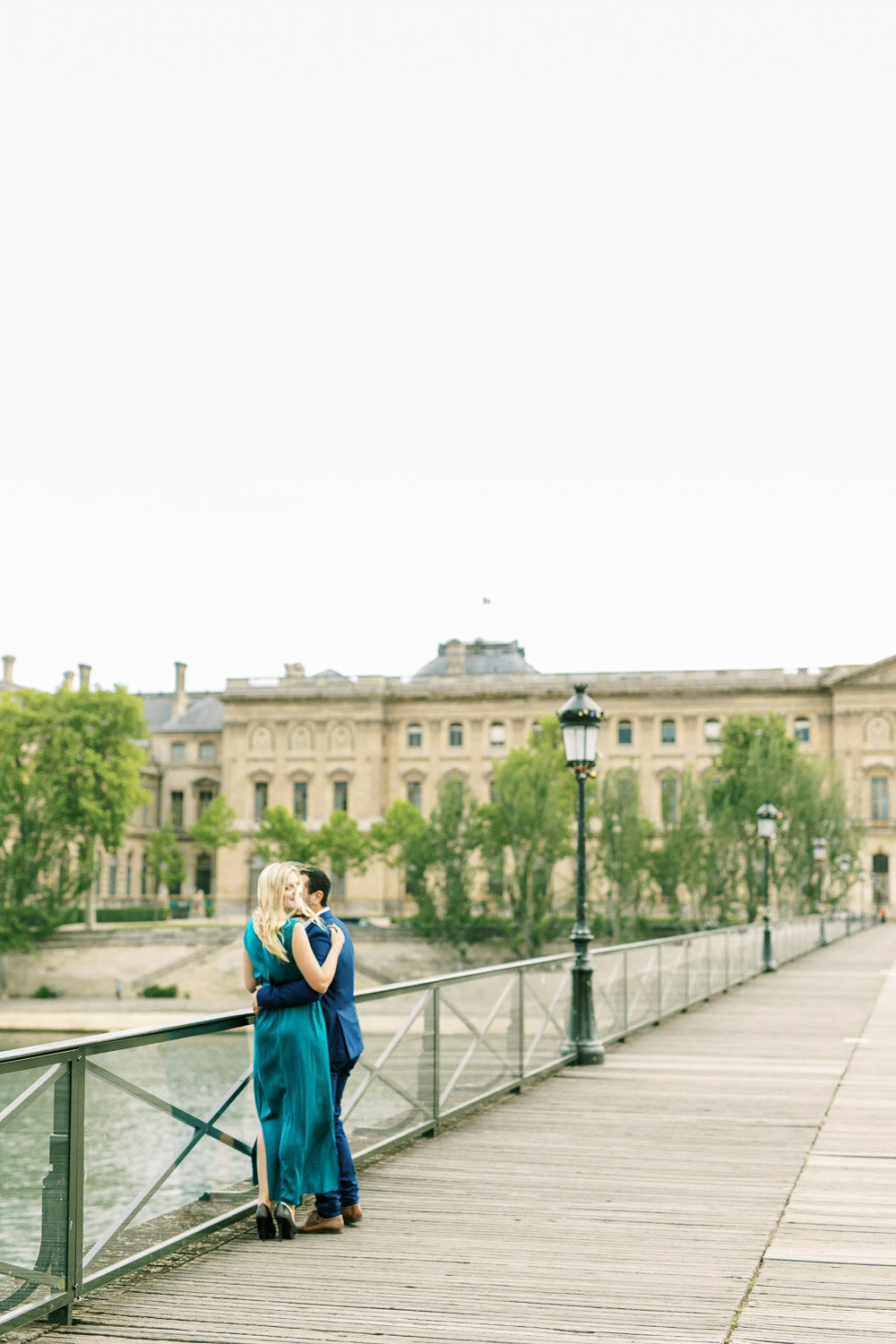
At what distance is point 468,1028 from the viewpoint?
37.8ft

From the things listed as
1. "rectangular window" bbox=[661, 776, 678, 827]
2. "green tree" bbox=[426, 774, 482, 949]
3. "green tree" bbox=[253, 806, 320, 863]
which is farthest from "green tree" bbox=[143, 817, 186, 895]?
"rectangular window" bbox=[661, 776, 678, 827]

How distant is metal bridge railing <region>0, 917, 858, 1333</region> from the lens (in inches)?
234

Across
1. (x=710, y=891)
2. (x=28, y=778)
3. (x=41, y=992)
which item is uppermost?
(x=28, y=778)

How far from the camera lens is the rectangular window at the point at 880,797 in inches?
3671

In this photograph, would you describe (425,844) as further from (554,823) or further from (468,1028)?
(468,1028)

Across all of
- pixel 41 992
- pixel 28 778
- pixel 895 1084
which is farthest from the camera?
pixel 28 778

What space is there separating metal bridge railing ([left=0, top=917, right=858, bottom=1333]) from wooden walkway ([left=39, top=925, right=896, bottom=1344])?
0.65ft

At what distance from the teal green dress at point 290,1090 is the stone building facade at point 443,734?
289 ft

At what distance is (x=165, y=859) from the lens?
9575 cm

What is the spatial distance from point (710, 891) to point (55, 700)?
108 ft

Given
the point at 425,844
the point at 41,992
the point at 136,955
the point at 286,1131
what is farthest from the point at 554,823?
the point at 286,1131

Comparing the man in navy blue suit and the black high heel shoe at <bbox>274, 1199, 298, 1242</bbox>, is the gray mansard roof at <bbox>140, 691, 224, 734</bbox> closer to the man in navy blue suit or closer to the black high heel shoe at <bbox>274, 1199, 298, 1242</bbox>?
the man in navy blue suit

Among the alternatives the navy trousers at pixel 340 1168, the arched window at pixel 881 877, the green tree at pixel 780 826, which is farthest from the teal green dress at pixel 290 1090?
the arched window at pixel 881 877

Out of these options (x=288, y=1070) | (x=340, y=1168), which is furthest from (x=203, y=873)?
(x=288, y=1070)
